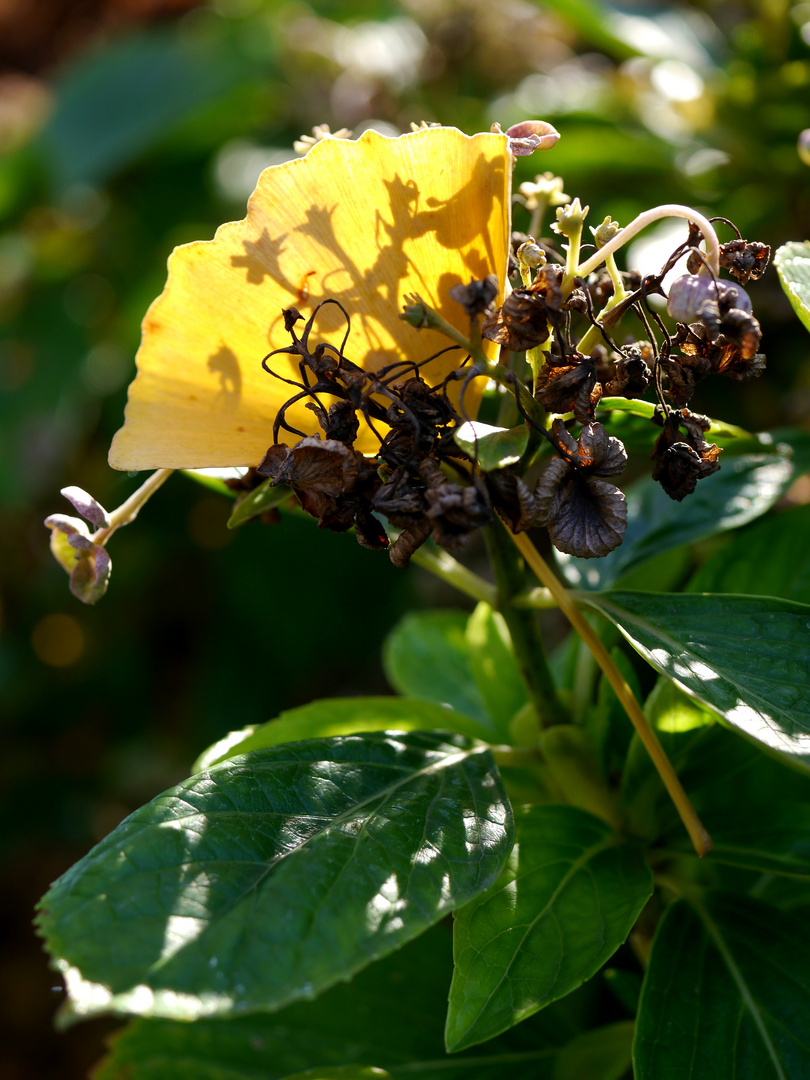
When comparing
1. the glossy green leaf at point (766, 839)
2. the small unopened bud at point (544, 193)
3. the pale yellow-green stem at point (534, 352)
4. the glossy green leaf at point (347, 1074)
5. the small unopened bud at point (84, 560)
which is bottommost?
the glossy green leaf at point (347, 1074)

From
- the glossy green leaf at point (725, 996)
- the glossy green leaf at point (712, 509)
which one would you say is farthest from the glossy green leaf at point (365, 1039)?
the glossy green leaf at point (712, 509)

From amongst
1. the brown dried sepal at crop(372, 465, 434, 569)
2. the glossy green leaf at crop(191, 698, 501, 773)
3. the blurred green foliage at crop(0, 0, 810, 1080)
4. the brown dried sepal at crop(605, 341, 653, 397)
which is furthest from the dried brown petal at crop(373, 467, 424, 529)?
the blurred green foliage at crop(0, 0, 810, 1080)

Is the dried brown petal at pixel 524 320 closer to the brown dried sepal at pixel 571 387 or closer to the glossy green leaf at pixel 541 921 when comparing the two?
the brown dried sepal at pixel 571 387

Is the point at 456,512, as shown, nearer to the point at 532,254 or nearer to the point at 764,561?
the point at 532,254

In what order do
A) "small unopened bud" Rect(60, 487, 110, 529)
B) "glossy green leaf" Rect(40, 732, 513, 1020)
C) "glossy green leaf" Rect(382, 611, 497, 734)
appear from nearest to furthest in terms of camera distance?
"glossy green leaf" Rect(40, 732, 513, 1020)
"small unopened bud" Rect(60, 487, 110, 529)
"glossy green leaf" Rect(382, 611, 497, 734)

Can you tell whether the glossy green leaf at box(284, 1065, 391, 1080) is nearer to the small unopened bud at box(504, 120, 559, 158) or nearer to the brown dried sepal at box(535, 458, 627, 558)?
the brown dried sepal at box(535, 458, 627, 558)

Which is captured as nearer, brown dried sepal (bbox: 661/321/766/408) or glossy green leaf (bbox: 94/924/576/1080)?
brown dried sepal (bbox: 661/321/766/408)
